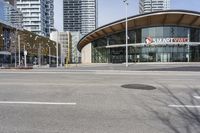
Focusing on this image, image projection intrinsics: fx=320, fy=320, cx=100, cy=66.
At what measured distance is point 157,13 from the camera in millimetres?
62219

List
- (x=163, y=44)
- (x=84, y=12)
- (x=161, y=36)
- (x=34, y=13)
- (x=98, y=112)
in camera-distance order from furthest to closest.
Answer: (x=84, y=12)
(x=34, y=13)
(x=161, y=36)
(x=163, y=44)
(x=98, y=112)

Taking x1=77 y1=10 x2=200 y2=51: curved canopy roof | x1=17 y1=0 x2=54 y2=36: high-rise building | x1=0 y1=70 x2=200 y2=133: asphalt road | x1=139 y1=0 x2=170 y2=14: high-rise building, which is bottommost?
x1=0 y1=70 x2=200 y2=133: asphalt road

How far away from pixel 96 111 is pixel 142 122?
1.62m

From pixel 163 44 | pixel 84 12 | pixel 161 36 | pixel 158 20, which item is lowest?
pixel 163 44

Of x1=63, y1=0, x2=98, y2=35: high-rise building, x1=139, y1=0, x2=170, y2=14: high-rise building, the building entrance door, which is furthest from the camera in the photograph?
x1=63, y1=0, x2=98, y2=35: high-rise building

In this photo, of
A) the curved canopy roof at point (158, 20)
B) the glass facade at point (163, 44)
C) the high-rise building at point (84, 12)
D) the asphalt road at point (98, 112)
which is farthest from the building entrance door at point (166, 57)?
the high-rise building at point (84, 12)

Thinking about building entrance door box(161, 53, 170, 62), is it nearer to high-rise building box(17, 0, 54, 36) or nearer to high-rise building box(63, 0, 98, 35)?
high-rise building box(17, 0, 54, 36)

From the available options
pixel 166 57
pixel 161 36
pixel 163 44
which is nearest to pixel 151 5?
pixel 161 36

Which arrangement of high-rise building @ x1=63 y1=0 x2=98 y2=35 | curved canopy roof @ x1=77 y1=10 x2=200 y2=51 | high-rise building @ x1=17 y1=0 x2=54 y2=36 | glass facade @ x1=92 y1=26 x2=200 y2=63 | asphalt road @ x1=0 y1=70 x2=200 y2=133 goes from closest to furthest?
asphalt road @ x1=0 y1=70 x2=200 y2=133 → curved canopy roof @ x1=77 y1=10 x2=200 y2=51 → glass facade @ x1=92 y1=26 x2=200 y2=63 → high-rise building @ x1=17 y1=0 x2=54 y2=36 → high-rise building @ x1=63 y1=0 x2=98 y2=35

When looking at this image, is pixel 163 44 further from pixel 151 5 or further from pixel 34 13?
pixel 34 13

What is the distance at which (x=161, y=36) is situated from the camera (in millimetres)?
66188

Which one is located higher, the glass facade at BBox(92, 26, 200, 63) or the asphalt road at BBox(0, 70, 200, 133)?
the glass facade at BBox(92, 26, 200, 63)

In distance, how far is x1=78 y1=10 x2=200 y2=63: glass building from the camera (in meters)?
64.2

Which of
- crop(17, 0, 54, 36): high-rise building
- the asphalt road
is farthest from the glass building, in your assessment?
crop(17, 0, 54, 36): high-rise building
